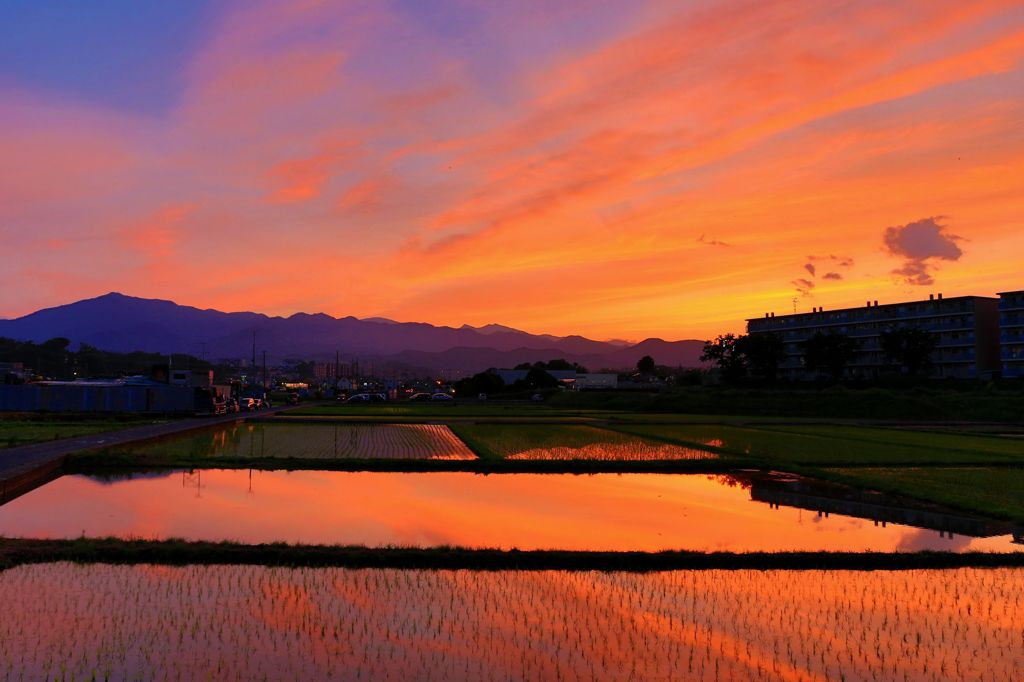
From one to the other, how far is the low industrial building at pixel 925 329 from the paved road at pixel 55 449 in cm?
8268

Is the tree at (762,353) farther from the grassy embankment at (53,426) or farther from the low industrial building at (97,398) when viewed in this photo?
the grassy embankment at (53,426)

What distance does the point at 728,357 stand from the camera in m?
102

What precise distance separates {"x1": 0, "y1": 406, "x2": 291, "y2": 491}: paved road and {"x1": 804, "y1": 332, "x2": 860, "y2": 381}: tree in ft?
251

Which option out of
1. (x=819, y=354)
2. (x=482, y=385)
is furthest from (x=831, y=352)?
(x=482, y=385)

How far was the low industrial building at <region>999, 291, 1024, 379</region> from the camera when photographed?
79.2 metres

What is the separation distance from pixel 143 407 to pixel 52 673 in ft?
167

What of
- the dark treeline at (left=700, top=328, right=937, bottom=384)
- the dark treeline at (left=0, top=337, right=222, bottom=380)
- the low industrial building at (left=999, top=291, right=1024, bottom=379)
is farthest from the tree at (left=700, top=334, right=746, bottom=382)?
the dark treeline at (left=0, top=337, right=222, bottom=380)

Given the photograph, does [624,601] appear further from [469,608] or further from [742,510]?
[742,510]

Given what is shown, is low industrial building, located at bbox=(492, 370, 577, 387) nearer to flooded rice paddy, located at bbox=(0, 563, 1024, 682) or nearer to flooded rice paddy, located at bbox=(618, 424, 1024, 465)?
flooded rice paddy, located at bbox=(618, 424, 1024, 465)

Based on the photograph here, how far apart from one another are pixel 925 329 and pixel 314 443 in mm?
81853

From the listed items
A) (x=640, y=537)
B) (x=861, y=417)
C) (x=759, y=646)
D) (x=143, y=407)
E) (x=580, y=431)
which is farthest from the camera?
(x=861, y=417)

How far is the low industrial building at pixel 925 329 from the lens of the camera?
8575 centimetres

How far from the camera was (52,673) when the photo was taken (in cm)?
748

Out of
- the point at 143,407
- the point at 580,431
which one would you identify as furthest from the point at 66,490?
the point at 143,407
